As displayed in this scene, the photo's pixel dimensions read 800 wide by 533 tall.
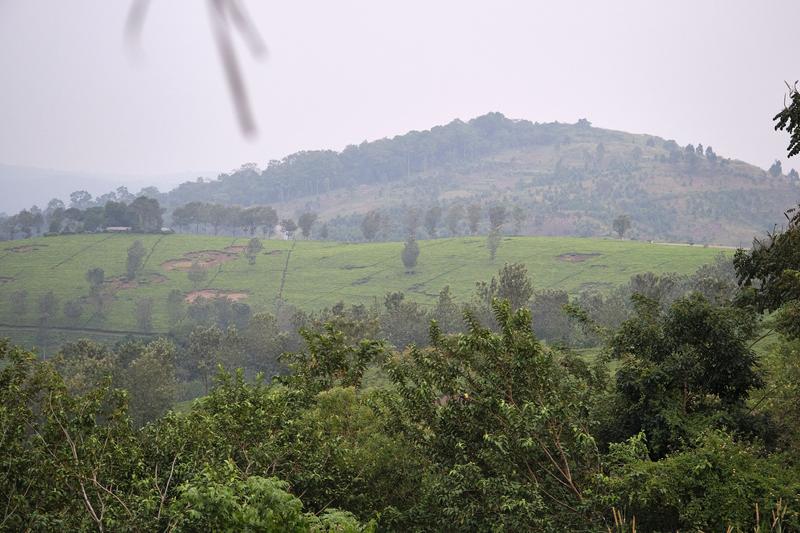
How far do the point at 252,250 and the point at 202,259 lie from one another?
10.4m

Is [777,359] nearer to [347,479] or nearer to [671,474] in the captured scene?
[671,474]

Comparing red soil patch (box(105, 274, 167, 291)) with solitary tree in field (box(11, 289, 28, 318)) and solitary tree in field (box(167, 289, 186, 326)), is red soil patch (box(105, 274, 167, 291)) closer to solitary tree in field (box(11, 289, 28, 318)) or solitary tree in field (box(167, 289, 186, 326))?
solitary tree in field (box(167, 289, 186, 326))

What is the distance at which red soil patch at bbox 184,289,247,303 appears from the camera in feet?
391

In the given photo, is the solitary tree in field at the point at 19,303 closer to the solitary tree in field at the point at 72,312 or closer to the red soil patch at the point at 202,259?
the solitary tree in field at the point at 72,312

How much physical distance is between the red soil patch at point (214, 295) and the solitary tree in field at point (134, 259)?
14.4 metres

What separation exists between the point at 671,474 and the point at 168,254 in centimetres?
13757

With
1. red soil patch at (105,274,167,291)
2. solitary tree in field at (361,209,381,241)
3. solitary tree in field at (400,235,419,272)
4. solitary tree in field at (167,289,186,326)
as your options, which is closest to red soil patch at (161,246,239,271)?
red soil patch at (105,274,167,291)

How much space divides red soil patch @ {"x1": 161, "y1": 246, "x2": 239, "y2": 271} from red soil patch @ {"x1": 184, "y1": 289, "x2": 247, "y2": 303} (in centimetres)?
952

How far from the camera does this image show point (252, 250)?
463ft

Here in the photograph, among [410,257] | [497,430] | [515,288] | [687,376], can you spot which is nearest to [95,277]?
[410,257]

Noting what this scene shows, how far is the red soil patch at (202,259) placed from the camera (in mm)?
134512

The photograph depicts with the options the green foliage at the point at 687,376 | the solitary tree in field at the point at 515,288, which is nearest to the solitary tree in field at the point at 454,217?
the solitary tree in field at the point at 515,288

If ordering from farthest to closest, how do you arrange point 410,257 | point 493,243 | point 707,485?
point 493,243
point 410,257
point 707,485

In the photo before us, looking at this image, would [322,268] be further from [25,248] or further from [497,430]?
[497,430]
